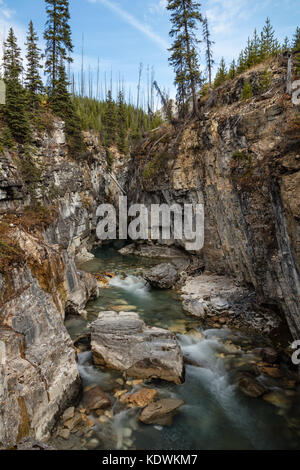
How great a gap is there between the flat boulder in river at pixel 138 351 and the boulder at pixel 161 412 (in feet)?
2.57

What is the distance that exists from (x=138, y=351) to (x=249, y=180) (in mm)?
8286

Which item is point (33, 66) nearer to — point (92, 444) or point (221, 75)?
point (221, 75)

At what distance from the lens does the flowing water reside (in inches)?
Result: 217

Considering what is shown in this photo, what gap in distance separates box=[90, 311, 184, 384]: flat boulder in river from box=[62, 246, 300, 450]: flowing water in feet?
1.00

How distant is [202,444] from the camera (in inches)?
216

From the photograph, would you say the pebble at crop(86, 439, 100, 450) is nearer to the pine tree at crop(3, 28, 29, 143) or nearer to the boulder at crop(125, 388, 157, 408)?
the boulder at crop(125, 388, 157, 408)

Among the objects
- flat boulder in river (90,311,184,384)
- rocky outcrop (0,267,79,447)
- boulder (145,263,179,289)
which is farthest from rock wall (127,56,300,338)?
rocky outcrop (0,267,79,447)

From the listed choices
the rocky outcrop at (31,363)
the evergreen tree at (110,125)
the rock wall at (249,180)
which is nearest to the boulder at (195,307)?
the rock wall at (249,180)

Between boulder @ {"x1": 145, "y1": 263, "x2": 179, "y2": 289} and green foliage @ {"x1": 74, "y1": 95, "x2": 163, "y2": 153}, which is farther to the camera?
green foliage @ {"x1": 74, "y1": 95, "x2": 163, "y2": 153}

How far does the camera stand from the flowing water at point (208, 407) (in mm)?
5500

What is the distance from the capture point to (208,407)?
6547 millimetres

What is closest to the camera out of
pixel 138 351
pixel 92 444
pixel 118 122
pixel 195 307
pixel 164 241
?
pixel 92 444

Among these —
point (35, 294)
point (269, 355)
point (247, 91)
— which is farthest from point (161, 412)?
point (247, 91)

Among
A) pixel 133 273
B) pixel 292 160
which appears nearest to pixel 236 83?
pixel 292 160
